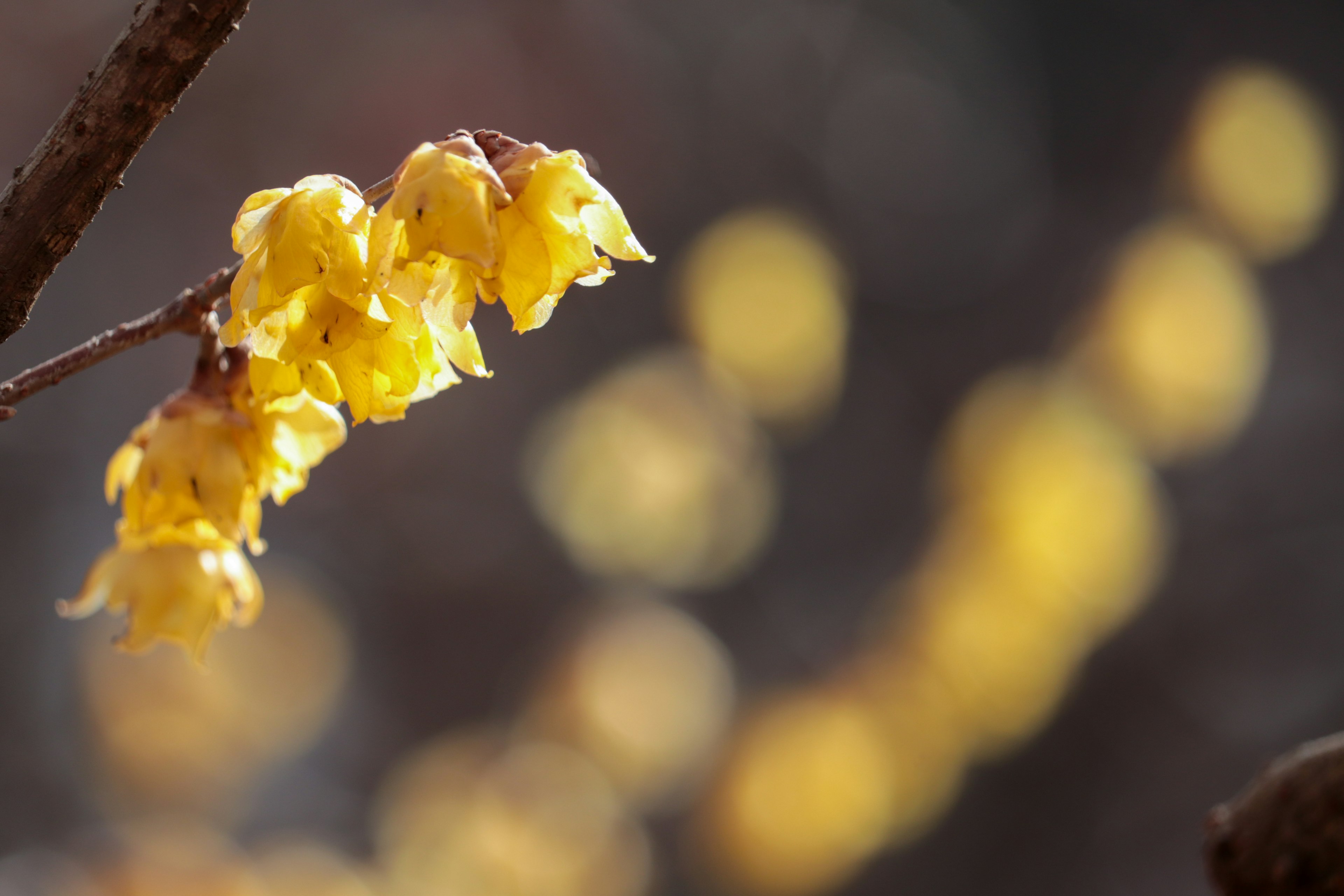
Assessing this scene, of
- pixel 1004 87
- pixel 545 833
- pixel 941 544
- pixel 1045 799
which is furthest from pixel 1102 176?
pixel 545 833

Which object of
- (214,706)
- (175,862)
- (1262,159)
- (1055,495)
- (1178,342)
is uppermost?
(1262,159)

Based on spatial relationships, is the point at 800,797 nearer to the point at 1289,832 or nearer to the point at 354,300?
the point at 1289,832

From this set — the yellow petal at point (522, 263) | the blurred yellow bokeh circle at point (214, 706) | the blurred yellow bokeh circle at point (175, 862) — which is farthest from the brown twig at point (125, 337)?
the blurred yellow bokeh circle at point (175, 862)

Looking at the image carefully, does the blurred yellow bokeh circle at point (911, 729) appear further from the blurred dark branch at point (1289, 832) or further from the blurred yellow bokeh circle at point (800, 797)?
the blurred dark branch at point (1289, 832)

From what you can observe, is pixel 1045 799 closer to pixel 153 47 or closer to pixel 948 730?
pixel 948 730

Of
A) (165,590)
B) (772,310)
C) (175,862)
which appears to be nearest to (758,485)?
(772,310)

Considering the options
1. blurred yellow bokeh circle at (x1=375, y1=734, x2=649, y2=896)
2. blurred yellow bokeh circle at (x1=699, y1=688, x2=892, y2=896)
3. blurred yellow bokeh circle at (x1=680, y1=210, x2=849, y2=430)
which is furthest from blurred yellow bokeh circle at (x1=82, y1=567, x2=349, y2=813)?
blurred yellow bokeh circle at (x1=680, y1=210, x2=849, y2=430)
